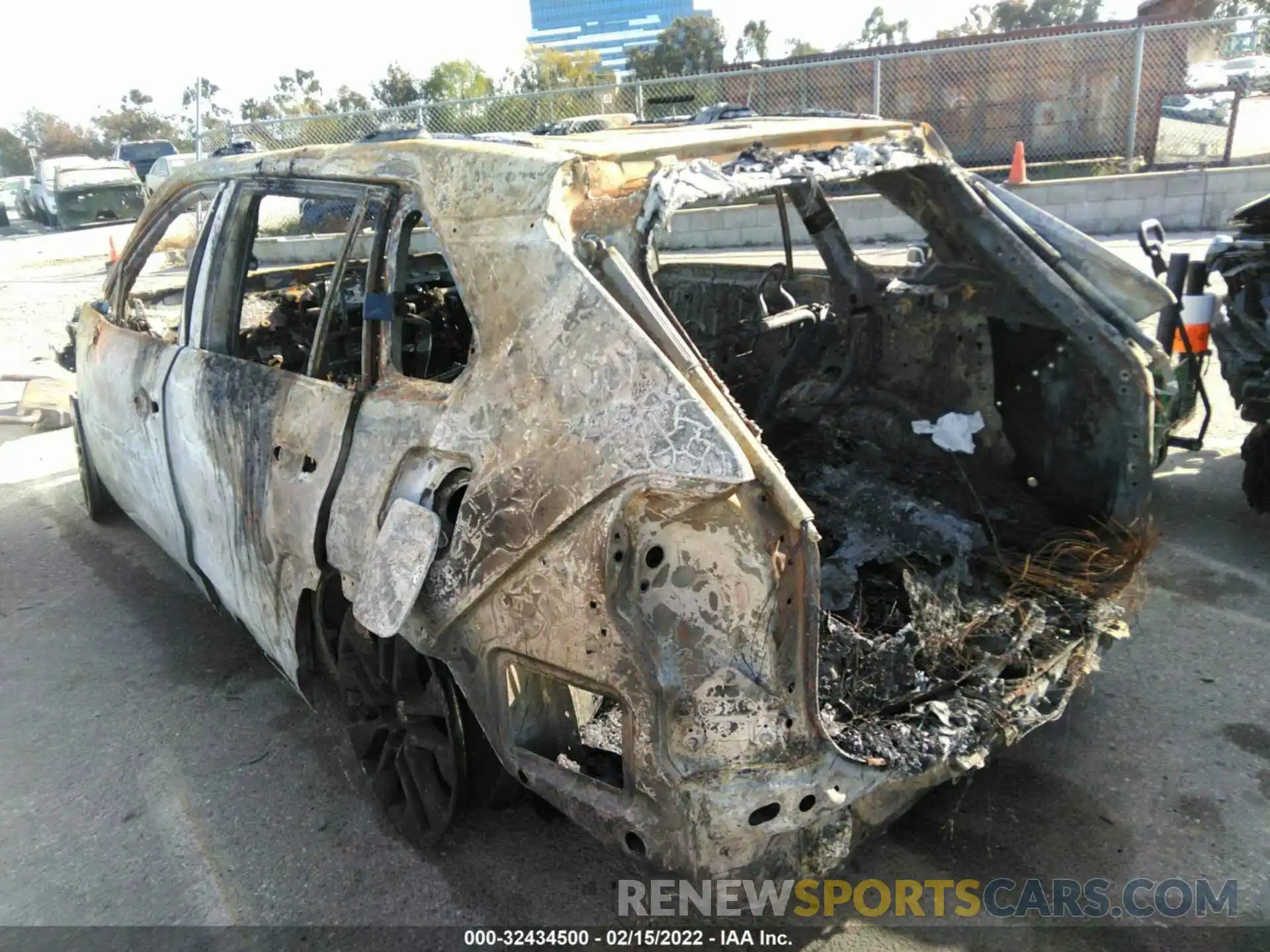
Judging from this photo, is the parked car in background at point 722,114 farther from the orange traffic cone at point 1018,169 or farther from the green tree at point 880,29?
the green tree at point 880,29

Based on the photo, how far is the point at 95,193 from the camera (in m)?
23.3

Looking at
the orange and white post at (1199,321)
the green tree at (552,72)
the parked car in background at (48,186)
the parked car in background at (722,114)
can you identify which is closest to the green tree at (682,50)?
the green tree at (552,72)

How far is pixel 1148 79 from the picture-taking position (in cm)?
1323

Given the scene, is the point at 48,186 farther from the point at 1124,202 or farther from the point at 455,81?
the point at 1124,202

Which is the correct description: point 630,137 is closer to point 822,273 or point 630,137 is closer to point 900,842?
point 822,273

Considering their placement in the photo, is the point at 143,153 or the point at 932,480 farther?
the point at 143,153

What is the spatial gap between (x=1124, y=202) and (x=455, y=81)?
25.8 metres

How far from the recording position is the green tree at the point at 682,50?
32750 mm

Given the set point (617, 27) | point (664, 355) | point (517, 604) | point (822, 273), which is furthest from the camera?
point (617, 27)

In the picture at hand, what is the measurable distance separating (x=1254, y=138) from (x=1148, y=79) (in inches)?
174

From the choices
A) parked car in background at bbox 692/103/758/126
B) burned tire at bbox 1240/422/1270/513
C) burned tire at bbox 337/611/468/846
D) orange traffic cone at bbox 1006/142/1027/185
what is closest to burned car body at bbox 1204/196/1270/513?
burned tire at bbox 1240/422/1270/513

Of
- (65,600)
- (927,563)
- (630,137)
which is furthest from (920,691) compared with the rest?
(65,600)

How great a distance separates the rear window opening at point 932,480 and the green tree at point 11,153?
61127mm

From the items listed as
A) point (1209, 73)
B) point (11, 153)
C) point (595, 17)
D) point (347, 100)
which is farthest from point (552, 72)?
point (595, 17)
